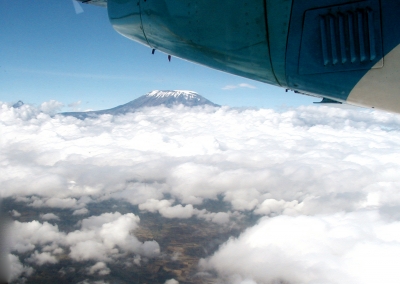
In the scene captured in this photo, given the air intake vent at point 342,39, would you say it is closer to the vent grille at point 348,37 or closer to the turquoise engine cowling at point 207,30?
the vent grille at point 348,37

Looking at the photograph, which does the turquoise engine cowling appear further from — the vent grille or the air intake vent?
the vent grille

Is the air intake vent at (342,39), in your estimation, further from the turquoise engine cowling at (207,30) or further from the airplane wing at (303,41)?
the turquoise engine cowling at (207,30)

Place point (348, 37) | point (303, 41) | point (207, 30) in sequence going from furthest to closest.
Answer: point (207, 30) → point (303, 41) → point (348, 37)

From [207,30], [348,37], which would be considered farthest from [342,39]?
[207,30]

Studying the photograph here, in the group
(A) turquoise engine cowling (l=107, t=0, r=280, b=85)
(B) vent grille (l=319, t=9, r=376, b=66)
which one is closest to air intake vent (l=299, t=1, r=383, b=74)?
(B) vent grille (l=319, t=9, r=376, b=66)

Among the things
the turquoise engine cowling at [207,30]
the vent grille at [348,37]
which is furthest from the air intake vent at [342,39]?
the turquoise engine cowling at [207,30]

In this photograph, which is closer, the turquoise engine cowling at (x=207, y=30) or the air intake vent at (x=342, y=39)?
the air intake vent at (x=342, y=39)

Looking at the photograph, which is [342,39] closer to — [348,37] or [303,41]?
[348,37]
